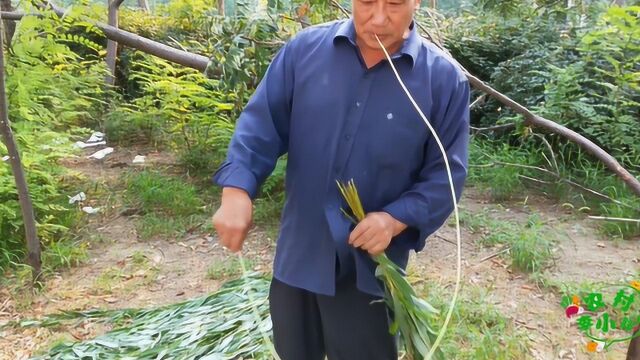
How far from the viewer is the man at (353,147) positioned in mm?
1526

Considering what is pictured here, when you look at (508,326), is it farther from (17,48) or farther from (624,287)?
(17,48)

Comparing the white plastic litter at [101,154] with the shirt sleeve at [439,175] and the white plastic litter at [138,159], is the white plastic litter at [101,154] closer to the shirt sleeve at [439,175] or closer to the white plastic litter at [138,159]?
the white plastic litter at [138,159]

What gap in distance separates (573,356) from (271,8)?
265cm

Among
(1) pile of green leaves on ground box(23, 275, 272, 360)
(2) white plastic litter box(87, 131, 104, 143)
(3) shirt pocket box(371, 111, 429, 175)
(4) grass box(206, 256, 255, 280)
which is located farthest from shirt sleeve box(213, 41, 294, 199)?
(2) white plastic litter box(87, 131, 104, 143)

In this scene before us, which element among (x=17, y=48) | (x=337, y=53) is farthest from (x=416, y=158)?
(x=17, y=48)

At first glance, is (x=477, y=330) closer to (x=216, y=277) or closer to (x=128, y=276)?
(x=216, y=277)

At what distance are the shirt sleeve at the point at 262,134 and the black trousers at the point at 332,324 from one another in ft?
1.39

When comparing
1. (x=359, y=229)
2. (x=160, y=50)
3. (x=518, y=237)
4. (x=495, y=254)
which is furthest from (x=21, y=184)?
(x=518, y=237)

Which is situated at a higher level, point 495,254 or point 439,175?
point 439,175

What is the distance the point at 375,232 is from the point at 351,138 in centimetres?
27

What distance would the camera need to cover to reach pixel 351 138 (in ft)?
5.20

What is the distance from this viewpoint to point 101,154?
5.02 m

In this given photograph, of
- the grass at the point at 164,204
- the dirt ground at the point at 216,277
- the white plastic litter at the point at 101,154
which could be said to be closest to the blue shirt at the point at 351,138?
the dirt ground at the point at 216,277

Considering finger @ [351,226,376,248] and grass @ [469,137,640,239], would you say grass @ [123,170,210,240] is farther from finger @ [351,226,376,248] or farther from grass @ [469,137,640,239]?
finger @ [351,226,376,248]
